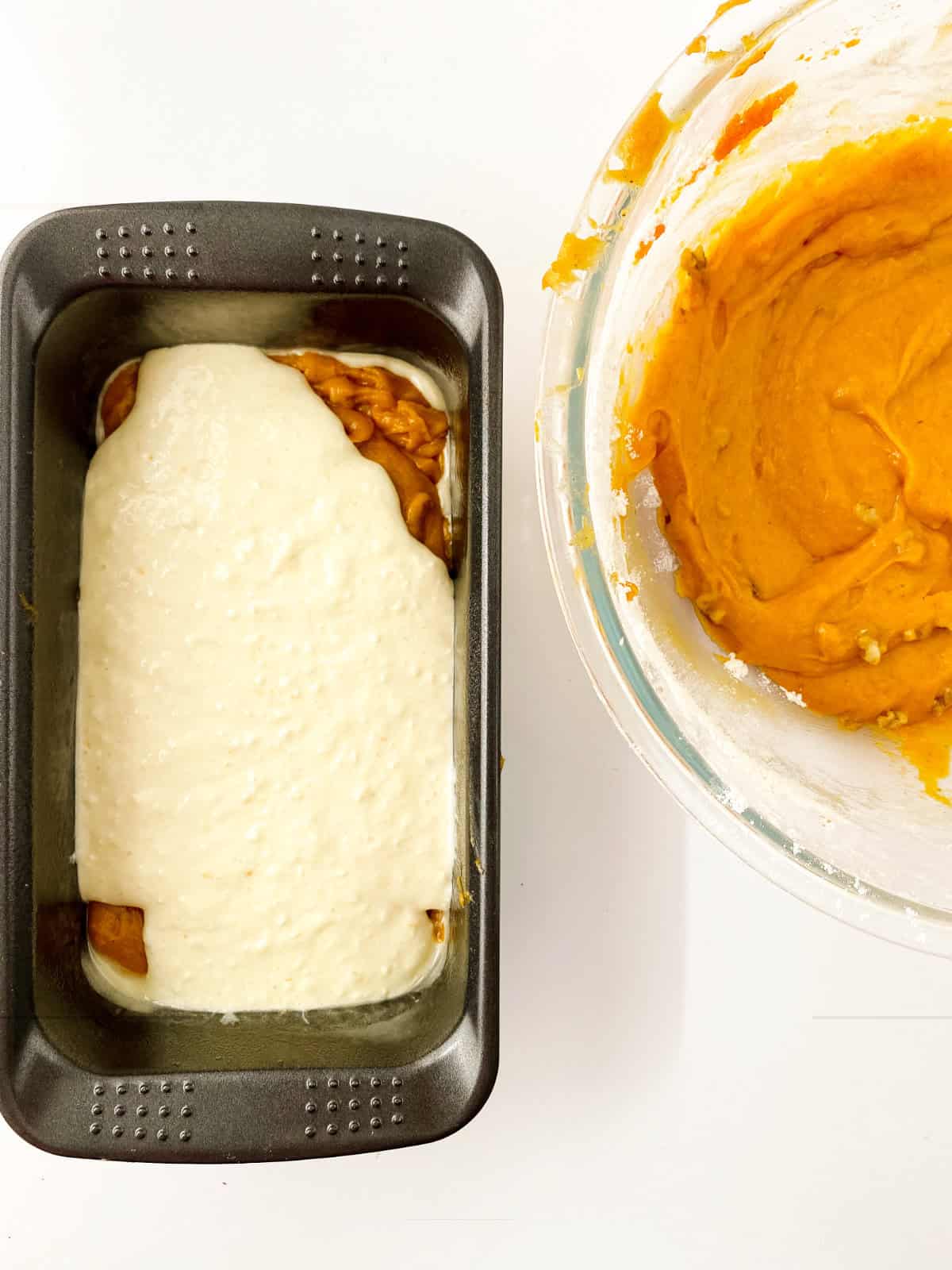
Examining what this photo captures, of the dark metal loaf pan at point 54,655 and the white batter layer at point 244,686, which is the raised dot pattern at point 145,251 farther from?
the white batter layer at point 244,686

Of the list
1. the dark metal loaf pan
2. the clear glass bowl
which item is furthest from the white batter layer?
the clear glass bowl

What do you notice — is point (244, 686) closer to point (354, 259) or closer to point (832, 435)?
point (354, 259)

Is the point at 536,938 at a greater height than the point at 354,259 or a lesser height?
lesser

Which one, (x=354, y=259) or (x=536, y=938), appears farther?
(x=536, y=938)

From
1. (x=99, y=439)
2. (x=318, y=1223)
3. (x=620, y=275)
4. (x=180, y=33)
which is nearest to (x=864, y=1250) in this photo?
(x=318, y=1223)

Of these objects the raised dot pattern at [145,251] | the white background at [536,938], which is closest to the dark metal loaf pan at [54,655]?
the raised dot pattern at [145,251]

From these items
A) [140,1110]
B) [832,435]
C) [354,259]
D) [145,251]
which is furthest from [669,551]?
[140,1110]
